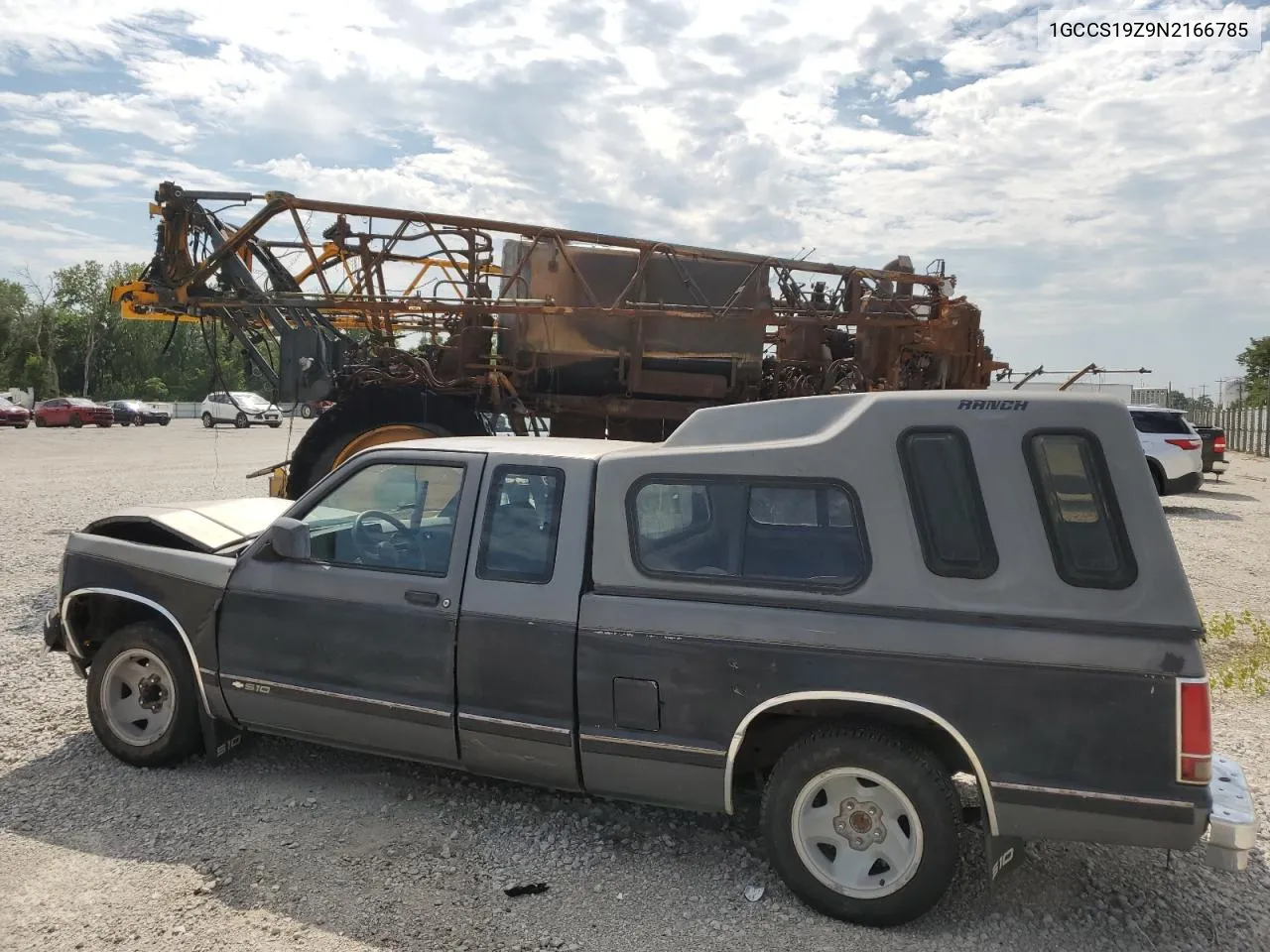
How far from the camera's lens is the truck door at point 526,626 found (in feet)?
12.1

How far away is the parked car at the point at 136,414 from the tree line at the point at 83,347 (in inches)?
761

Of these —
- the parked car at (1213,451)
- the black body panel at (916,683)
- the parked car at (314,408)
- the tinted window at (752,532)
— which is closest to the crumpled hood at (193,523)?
the black body panel at (916,683)

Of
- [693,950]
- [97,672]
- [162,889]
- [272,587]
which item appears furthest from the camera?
[97,672]

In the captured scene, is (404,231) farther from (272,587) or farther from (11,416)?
(11,416)

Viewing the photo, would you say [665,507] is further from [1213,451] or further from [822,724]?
[1213,451]

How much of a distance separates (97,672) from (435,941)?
249 centimetres

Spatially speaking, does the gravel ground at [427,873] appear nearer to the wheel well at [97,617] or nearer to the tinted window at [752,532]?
the wheel well at [97,617]

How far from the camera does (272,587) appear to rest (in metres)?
4.22

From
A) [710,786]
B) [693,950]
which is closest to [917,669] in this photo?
[710,786]

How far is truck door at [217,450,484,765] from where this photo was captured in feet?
12.9

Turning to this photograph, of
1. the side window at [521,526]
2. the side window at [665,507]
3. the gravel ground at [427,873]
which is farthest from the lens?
the side window at [521,526]

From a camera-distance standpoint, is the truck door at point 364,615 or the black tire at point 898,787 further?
the truck door at point 364,615

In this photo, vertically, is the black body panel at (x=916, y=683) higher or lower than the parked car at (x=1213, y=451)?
lower

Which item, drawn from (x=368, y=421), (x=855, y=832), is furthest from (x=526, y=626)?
(x=368, y=421)
